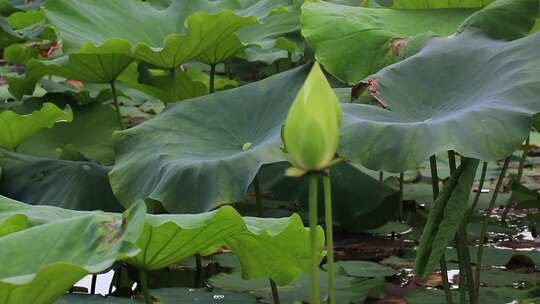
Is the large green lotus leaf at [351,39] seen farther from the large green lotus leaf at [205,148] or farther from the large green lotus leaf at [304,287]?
the large green lotus leaf at [304,287]

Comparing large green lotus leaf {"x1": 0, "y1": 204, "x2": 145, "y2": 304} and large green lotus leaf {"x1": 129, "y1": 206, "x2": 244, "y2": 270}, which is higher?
large green lotus leaf {"x1": 0, "y1": 204, "x2": 145, "y2": 304}

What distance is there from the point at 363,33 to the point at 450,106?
1.31 ft

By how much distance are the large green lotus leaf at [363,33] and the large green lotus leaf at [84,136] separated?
712mm

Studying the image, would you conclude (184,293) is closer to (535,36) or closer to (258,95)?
(258,95)

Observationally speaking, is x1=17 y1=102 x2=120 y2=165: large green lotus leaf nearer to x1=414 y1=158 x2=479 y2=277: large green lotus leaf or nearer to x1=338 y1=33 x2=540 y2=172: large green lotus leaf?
x1=338 y1=33 x2=540 y2=172: large green lotus leaf

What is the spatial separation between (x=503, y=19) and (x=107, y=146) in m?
1.05

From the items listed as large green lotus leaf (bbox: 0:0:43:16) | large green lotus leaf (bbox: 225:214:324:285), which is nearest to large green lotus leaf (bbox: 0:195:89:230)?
large green lotus leaf (bbox: 225:214:324:285)

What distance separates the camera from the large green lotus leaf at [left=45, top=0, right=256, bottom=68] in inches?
81.1

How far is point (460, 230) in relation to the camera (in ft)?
5.20

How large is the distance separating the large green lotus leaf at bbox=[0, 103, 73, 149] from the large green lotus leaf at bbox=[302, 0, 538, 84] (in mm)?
506

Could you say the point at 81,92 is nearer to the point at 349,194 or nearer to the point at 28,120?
the point at 28,120

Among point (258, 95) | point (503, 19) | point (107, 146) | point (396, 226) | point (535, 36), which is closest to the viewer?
point (535, 36)

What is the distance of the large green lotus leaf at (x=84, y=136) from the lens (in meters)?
2.39

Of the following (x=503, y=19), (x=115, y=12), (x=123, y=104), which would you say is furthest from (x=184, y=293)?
(x=123, y=104)
